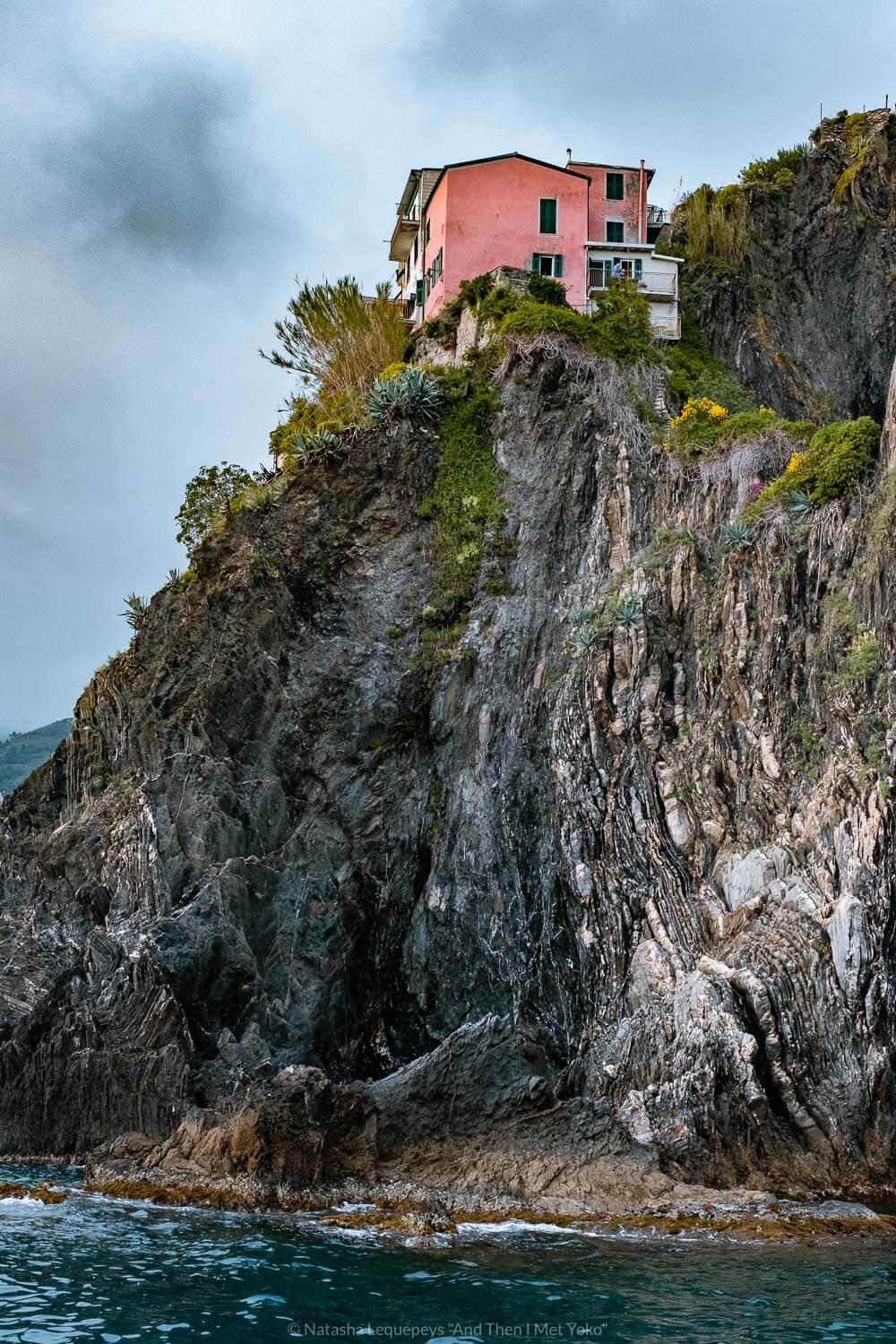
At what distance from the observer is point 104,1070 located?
2525 cm

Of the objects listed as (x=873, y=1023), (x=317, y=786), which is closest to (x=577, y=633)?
(x=317, y=786)

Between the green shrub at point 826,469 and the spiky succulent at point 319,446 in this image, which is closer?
the green shrub at point 826,469

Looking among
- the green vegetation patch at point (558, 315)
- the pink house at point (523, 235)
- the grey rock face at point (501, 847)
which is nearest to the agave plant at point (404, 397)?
the grey rock face at point (501, 847)

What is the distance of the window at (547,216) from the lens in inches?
1613

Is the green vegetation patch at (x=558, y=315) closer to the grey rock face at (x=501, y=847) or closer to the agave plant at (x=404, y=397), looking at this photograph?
the grey rock face at (x=501, y=847)

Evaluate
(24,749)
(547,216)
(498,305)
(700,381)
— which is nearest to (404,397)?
(498,305)

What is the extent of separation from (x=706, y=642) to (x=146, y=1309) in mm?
19178

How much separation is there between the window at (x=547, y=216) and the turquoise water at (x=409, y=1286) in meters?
32.9

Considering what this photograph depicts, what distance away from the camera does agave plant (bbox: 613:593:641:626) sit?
95.0ft

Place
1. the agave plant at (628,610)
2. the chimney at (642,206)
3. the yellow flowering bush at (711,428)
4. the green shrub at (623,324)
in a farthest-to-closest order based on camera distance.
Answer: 1. the chimney at (642,206)
2. the green shrub at (623,324)
3. the yellow flowering bush at (711,428)
4. the agave plant at (628,610)

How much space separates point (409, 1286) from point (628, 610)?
56.6 feet

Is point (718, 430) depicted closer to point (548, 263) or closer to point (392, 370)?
point (392, 370)

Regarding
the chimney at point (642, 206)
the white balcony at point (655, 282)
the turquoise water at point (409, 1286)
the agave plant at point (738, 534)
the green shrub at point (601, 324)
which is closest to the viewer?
the turquoise water at point (409, 1286)

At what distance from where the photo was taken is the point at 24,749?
509ft
